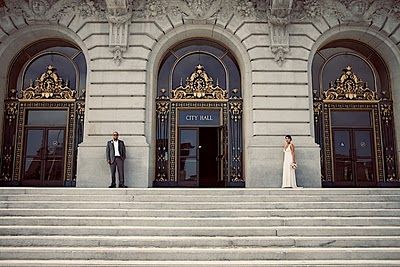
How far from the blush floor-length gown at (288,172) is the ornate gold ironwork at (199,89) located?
171 inches

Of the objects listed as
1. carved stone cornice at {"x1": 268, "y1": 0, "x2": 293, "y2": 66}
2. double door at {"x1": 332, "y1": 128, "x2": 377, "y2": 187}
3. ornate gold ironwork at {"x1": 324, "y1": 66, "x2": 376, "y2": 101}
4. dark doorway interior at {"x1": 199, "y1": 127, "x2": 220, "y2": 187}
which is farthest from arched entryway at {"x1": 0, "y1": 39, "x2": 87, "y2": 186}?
double door at {"x1": 332, "y1": 128, "x2": 377, "y2": 187}

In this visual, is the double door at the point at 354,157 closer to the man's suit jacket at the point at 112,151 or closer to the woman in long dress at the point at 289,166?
the woman in long dress at the point at 289,166

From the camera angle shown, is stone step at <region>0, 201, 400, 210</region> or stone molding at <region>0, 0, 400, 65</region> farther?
stone molding at <region>0, 0, 400, 65</region>

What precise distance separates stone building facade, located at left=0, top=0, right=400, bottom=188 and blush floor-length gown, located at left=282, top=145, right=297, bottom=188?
0.72 metres

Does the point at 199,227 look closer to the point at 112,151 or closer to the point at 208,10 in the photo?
the point at 112,151

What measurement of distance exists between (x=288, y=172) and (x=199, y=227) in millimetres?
7102

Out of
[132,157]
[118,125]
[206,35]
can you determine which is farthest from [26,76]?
[206,35]

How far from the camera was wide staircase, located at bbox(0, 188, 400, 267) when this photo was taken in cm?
879

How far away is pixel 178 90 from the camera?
19125mm

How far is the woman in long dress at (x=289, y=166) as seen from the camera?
16094 mm

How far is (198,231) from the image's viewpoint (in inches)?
384

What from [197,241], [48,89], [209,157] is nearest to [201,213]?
[197,241]

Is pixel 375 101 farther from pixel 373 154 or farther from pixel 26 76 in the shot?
pixel 26 76

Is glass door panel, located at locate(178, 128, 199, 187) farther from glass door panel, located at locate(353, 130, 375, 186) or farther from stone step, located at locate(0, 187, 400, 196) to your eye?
glass door panel, located at locate(353, 130, 375, 186)
